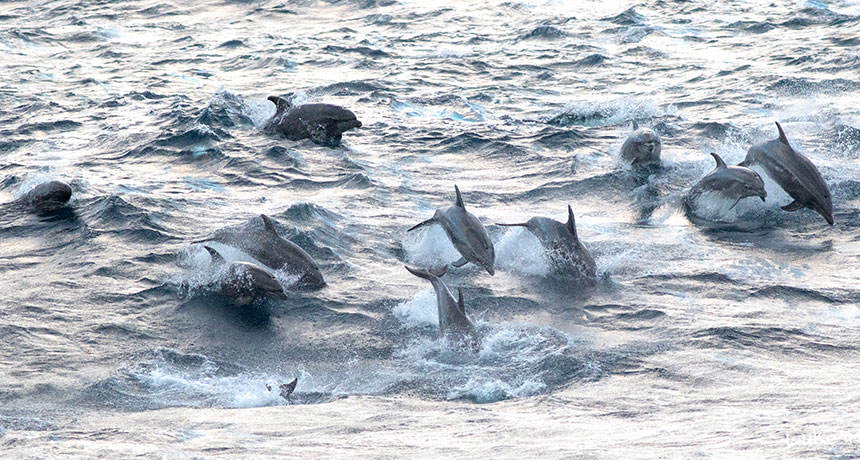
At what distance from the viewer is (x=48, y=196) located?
43.8 feet

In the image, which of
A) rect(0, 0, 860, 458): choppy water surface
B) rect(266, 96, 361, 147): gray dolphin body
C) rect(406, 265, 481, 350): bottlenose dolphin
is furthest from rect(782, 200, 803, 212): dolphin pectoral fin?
rect(266, 96, 361, 147): gray dolphin body

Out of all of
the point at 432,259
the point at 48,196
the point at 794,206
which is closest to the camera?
the point at 432,259

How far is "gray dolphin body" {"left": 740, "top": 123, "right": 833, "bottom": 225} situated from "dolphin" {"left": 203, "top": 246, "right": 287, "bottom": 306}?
5.98 metres

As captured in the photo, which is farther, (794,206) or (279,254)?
(794,206)

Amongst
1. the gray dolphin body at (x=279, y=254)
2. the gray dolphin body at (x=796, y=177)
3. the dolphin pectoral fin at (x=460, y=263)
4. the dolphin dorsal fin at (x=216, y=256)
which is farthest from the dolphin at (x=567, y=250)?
the dolphin dorsal fin at (x=216, y=256)

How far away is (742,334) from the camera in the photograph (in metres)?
9.23

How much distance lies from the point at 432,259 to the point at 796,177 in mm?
4571

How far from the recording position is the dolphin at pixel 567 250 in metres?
10.9

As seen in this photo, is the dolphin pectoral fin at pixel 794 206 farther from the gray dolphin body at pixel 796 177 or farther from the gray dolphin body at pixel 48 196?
the gray dolphin body at pixel 48 196

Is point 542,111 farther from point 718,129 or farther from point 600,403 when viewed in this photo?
point 600,403

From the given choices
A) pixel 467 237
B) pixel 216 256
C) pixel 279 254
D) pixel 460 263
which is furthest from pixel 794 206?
pixel 216 256

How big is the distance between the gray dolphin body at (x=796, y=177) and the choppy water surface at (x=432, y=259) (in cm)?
35

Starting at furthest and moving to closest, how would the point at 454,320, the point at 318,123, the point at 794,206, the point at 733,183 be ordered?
1. the point at 318,123
2. the point at 733,183
3. the point at 794,206
4. the point at 454,320

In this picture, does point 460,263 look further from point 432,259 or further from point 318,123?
point 318,123
